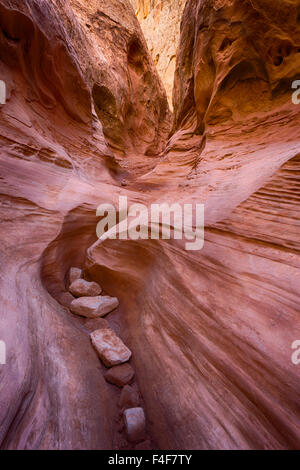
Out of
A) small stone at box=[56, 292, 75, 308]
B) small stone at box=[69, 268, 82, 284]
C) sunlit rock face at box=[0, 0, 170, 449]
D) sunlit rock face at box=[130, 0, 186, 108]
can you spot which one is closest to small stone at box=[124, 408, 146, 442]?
sunlit rock face at box=[0, 0, 170, 449]

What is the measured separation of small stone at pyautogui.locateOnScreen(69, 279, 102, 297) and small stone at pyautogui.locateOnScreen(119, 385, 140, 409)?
119cm

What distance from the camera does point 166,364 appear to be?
1.75m

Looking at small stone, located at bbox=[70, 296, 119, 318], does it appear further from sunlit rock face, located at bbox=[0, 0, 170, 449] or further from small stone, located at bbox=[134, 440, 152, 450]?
small stone, located at bbox=[134, 440, 152, 450]

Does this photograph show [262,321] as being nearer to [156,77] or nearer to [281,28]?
[281,28]

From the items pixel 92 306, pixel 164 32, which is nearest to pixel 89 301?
pixel 92 306

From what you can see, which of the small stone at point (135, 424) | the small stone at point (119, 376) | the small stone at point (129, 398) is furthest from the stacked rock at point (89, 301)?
the small stone at point (135, 424)

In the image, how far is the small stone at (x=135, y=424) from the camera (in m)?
1.41

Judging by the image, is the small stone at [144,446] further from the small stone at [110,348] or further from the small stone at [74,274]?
the small stone at [74,274]

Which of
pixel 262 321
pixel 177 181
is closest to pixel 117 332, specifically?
pixel 262 321

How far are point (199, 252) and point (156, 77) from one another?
13.6 meters

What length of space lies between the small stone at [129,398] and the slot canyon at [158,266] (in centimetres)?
1

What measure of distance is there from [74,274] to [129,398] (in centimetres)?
178

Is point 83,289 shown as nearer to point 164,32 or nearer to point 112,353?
point 112,353
